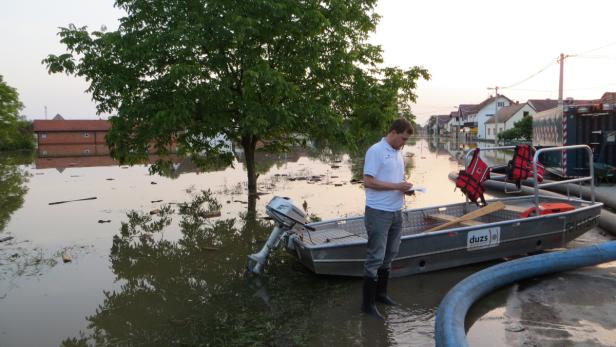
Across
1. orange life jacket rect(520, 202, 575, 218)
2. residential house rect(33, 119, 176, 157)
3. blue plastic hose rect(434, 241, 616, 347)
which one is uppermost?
residential house rect(33, 119, 176, 157)

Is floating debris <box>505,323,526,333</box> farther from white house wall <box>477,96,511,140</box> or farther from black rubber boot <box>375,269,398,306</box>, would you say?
white house wall <box>477,96,511,140</box>

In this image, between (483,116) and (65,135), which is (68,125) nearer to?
(65,135)

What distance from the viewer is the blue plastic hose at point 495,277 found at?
13.2ft

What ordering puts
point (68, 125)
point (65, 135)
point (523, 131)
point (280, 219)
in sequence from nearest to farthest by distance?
point (280, 219), point (523, 131), point (65, 135), point (68, 125)

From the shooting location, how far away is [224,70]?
11.8m

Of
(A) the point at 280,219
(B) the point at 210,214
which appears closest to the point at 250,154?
(B) the point at 210,214

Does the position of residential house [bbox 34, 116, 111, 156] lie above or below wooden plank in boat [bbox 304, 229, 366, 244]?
above

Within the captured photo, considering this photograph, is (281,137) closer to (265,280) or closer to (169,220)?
(169,220)

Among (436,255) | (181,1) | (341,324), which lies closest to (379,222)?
(341,324)

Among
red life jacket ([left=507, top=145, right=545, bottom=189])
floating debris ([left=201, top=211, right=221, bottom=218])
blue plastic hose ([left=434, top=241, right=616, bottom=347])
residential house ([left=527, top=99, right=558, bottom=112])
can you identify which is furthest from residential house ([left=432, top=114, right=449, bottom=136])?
blue plastic hose ([left=434, top=241, right=616, bottom=347])

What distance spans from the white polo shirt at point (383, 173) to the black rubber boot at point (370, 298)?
85cm

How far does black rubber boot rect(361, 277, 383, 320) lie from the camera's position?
4980 millimetres

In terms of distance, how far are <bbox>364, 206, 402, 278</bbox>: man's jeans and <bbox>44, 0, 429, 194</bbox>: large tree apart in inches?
226

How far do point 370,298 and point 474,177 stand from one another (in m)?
3.44
